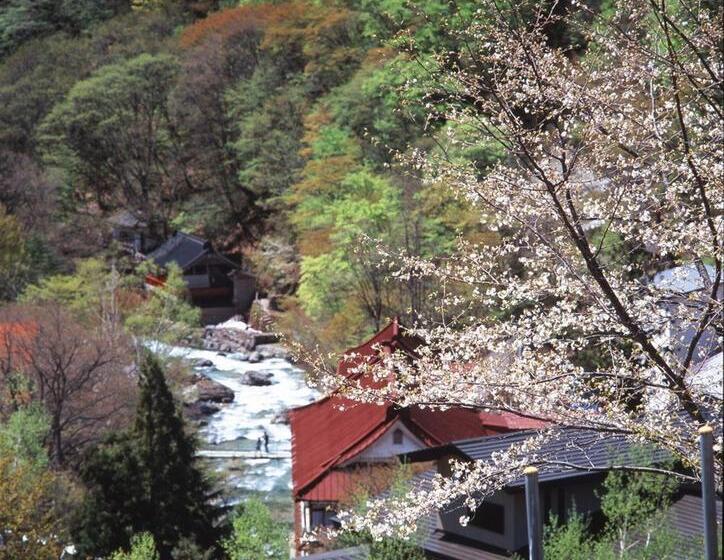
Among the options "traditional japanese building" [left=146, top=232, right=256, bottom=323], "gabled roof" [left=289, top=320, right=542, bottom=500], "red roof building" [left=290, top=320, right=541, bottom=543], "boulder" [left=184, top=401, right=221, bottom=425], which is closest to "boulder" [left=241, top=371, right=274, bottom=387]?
"boulder" [left=184, top=401, right=221, bottom=425]

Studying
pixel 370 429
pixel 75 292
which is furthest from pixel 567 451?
pixel 75 292

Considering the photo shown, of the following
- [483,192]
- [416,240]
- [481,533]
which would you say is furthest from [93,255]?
[483,192]

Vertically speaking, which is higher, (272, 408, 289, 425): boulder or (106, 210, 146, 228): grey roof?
(106, 210, 146, 228): grey roof

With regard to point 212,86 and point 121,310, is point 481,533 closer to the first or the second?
point 121,310

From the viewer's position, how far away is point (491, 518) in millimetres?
10047

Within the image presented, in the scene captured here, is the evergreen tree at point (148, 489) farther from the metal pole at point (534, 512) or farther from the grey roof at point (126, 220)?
the grey roof at point (126, 220)

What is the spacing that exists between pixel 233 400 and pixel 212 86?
17.5 meters

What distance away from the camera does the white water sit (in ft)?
65.0

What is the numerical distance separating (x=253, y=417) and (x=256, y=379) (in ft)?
9.08

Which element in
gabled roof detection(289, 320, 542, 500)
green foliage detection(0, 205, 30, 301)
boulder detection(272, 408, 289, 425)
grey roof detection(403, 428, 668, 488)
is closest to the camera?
grey roof detection(403, 428, 668, 488)

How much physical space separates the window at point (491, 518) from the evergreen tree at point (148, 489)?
460 cm

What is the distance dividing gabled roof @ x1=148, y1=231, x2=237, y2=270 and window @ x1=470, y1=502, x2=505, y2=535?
25.4 meters

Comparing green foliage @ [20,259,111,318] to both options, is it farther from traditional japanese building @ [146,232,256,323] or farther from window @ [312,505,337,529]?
window @ [312,505,337,529]

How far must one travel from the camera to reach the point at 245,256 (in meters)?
36.6
